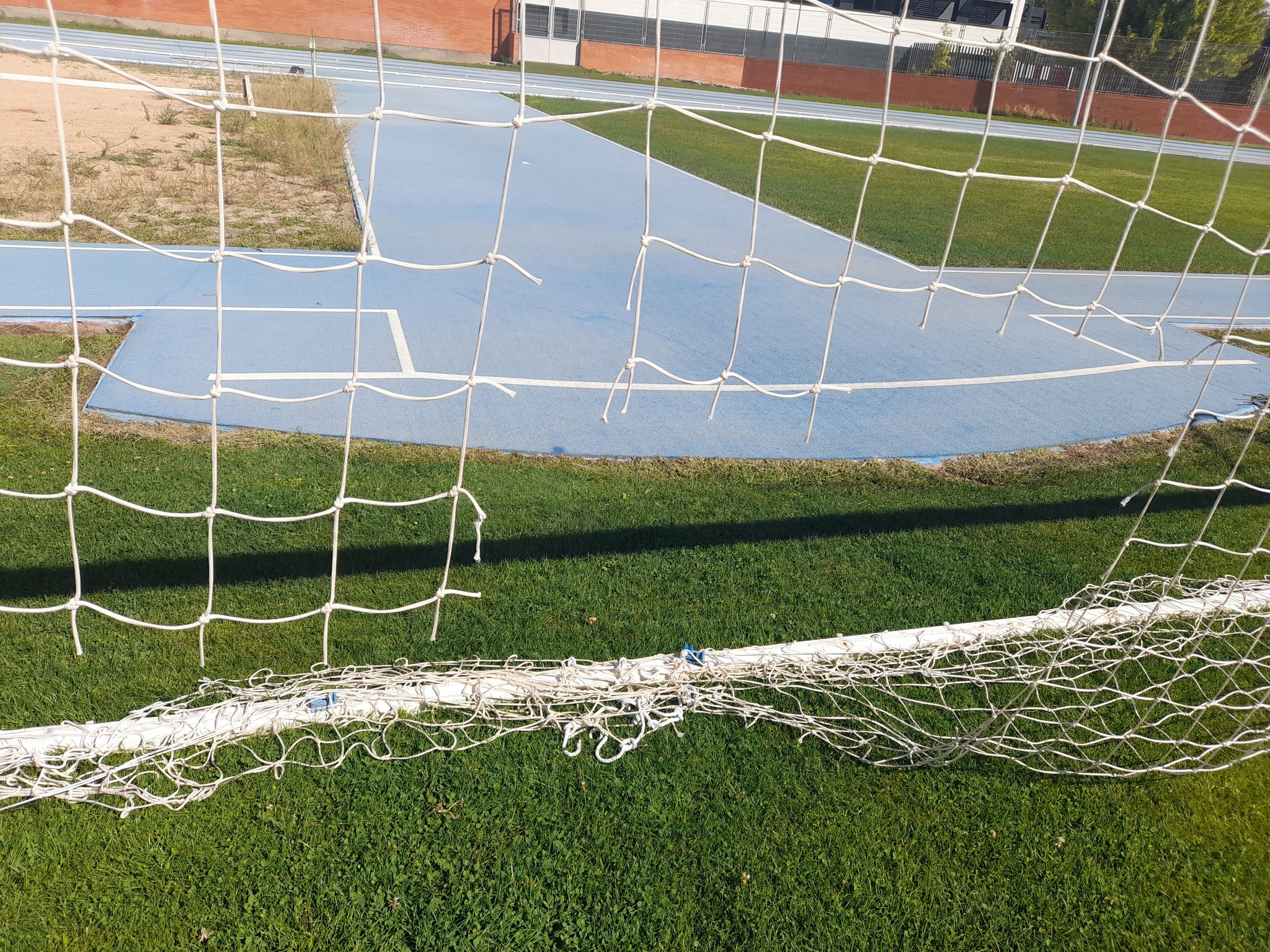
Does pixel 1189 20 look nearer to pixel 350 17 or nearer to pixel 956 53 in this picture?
pixel 956 53

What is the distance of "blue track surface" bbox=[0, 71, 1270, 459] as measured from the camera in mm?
6090

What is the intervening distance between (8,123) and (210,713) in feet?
46.3

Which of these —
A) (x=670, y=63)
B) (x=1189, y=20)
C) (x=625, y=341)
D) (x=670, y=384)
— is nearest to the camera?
(x=670, y=384)

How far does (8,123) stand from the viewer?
13312mm

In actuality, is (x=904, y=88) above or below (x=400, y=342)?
below

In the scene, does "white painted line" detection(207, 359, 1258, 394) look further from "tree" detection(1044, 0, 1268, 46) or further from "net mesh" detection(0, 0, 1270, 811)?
"tree" detection(1044, 0, 1268, 46)

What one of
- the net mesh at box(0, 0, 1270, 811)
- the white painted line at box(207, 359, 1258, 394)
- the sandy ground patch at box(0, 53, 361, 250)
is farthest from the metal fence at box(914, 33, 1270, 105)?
the net mesh at box(0, 0, 1270, 811)

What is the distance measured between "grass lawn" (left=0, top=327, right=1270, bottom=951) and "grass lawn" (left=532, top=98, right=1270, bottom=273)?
304 inches

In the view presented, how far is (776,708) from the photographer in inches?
137

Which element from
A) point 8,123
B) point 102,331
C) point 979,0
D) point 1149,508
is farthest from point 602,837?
point 979,0

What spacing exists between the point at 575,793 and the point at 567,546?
1620 mm

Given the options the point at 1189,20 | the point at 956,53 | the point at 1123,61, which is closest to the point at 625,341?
the point at 1123,61

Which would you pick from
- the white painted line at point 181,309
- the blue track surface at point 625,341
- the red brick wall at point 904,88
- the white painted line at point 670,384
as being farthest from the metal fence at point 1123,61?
the white painted line at point 181,309

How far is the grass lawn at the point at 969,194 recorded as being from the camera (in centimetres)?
1242
